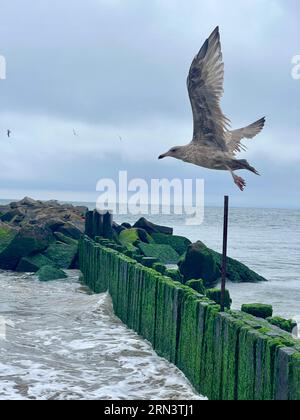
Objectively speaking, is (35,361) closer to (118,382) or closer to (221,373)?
(118,382)

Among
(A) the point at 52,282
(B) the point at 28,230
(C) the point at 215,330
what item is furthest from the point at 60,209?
(C) the point at 215,330

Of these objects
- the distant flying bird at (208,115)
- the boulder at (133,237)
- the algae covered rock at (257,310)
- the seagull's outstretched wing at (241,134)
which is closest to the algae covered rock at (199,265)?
the boulder at (133,237)

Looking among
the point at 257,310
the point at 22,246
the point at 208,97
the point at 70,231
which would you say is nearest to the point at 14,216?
the point at 70,231

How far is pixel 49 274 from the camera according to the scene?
27234 mm

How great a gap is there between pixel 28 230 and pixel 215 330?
784 inches

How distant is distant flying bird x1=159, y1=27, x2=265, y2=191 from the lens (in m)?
8.40

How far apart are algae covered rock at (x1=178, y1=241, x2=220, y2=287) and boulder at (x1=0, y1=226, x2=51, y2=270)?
570cm

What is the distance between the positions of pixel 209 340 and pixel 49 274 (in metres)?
16.9

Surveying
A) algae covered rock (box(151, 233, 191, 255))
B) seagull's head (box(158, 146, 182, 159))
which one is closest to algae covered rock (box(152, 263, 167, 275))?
seagull's head (box(158, 146, 182, 159))

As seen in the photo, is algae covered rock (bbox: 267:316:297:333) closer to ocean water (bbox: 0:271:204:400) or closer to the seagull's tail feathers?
ocean water (bbox: 0:271:204:400)

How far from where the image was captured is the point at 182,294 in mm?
12633

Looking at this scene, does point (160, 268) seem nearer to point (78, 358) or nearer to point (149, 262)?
point (149, 262)

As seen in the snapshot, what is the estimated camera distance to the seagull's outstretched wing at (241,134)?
9.64 meters
